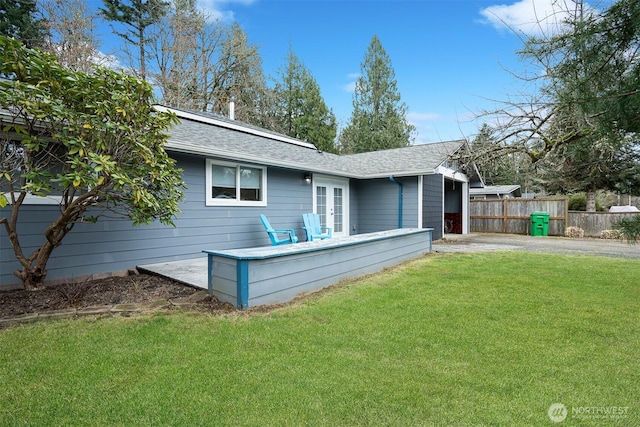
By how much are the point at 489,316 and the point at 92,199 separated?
196 inches

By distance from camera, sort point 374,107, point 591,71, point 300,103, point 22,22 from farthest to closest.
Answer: point 374,107 < point 300,103 < point 22,22 < point 591,71

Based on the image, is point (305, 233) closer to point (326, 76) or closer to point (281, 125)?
point (281, 125)

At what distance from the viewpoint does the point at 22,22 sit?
12.4 m

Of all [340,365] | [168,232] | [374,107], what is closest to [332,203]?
[168,232]

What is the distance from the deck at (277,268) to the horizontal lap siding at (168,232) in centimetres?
33

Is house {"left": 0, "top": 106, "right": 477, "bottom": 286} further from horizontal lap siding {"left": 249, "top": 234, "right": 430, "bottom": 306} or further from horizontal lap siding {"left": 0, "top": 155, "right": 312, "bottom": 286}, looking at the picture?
horizontal lap siding {"left": 249, "top": 234, "right": 430, "bottom": 306}

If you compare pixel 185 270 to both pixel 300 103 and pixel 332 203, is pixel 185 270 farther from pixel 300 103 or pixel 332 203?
pixel 300 103

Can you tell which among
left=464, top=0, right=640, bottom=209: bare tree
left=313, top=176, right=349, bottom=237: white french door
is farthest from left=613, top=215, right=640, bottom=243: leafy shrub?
left=313, top=176, right=349, bottom=237: white french door

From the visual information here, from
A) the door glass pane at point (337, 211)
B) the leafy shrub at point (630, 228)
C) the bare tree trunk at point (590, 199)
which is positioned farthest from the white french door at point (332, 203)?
the bare tree trunk at point (590, 199)

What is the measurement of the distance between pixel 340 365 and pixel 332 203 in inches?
305

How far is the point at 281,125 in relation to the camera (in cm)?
2183

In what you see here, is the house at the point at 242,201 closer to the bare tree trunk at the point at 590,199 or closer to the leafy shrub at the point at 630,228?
the leafy shrub at the point at 630,228

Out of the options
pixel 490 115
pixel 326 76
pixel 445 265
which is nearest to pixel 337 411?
pixel 490 115

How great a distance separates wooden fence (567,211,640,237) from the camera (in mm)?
12250
